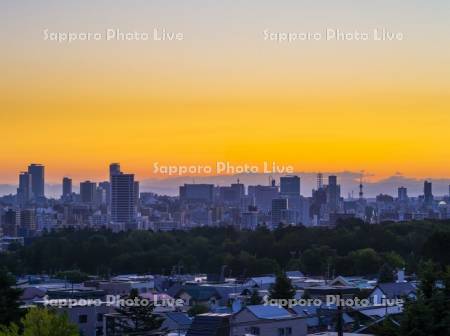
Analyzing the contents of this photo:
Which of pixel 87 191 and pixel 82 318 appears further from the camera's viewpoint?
pixel 87 191

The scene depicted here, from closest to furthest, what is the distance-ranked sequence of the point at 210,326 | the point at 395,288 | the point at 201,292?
the point at 210,326 → the point at 395,288 → the point at 201,292

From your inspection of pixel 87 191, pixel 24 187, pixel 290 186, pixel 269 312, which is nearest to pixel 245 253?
pixel 269 312

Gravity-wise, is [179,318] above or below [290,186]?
below

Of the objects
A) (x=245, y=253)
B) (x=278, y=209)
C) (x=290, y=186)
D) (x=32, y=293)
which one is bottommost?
(x=32, y=293)

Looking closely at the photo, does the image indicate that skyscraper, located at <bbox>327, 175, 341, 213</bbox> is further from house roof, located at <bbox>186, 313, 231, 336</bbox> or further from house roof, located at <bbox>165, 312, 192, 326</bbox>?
house roof, located at <bbox>186, 313, 231, 336</bbox>

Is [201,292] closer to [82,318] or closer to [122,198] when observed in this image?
[82,318]

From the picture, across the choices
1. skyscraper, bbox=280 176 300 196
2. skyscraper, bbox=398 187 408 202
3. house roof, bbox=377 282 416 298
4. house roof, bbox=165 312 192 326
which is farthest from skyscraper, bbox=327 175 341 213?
house roof, bbox=165 312 192 326

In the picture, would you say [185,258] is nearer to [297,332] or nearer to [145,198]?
[297,332]

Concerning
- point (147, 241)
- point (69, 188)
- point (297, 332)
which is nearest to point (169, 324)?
point (297, 332)
